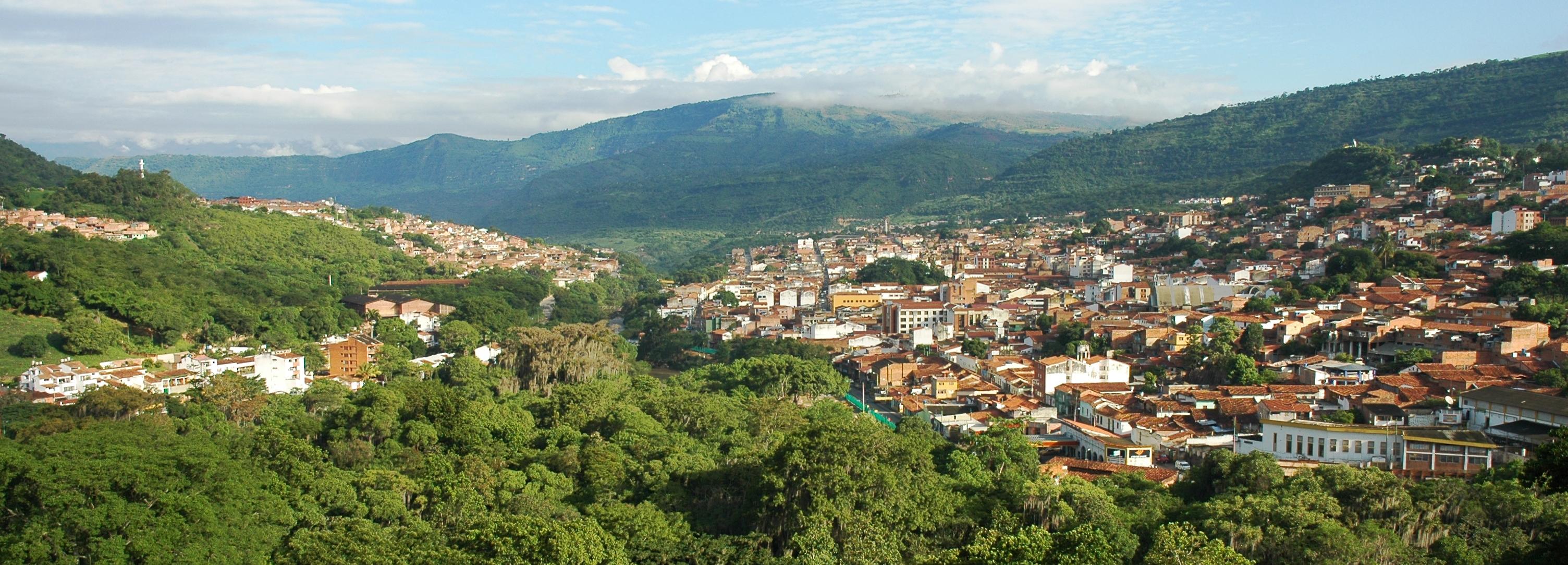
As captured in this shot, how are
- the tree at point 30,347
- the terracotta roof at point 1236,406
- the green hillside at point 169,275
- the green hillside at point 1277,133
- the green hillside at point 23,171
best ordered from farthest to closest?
the green hillside at point 1277,133
the green hillside at point 23,171
the green hillside at point 169,275
the tree at point 30,347
the terracotta roof at point 1236,406

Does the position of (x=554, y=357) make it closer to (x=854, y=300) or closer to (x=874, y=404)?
(x=874, y=404)

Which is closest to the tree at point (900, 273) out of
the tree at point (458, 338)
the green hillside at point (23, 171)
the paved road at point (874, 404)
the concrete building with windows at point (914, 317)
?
the concrete building with windows at point (914, 317)

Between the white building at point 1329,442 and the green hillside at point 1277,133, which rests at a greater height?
the green hillside at point 1277,133

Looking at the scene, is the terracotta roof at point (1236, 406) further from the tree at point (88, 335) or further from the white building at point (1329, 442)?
the tree at point (88, 335)

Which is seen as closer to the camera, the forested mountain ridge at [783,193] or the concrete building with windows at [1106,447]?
the concrete building with windows at [1106,447]

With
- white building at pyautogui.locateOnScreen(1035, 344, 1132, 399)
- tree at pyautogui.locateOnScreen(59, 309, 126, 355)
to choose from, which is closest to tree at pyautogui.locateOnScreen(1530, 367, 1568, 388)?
white building at pyautogui.locateOnScreen(1035, 344, 1132, 399)

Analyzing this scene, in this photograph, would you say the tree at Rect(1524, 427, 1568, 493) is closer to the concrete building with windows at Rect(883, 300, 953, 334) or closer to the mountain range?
the concrete building with windows at Rect(883, 300, 953, 334)
